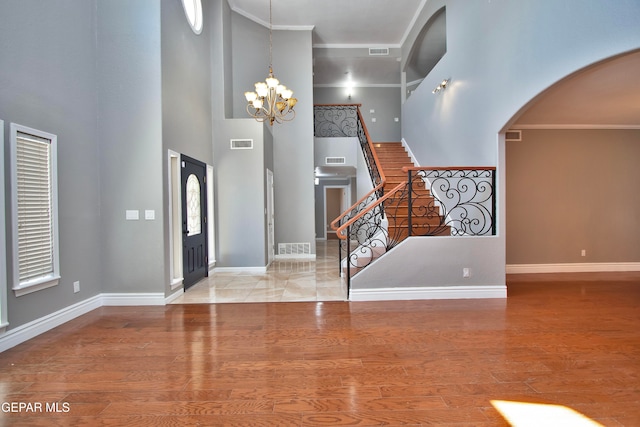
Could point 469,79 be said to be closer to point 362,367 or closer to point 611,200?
point 611,200

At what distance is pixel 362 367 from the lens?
2.61m

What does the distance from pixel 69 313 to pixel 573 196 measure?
8.52 m

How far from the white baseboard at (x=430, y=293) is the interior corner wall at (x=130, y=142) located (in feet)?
9.60

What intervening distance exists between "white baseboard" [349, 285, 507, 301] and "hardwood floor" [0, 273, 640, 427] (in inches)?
10.4

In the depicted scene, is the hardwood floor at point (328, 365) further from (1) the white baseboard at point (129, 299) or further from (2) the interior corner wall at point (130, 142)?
(2) the interior corner wall at point (130, 142)

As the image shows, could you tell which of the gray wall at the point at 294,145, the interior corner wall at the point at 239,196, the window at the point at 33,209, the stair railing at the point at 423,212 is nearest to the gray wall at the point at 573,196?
the stair railing at the point at 423,212

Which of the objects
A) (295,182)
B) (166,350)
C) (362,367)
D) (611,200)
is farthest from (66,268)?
(611,200)

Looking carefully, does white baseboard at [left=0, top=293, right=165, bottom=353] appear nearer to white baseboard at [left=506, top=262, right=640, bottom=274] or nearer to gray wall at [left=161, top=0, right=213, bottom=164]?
gray wall at [left=161, top=0, right=213, bottom=164]

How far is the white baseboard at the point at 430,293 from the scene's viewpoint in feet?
14.5

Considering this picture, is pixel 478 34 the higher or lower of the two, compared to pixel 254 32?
lower

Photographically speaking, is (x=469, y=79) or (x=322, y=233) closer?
(x=469, y=79)

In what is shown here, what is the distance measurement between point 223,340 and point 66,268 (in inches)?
90.2

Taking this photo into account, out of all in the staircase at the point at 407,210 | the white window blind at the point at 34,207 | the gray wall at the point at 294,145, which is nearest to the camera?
the white window blind at the point at 34,207

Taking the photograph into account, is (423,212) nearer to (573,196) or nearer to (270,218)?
(573,196)
